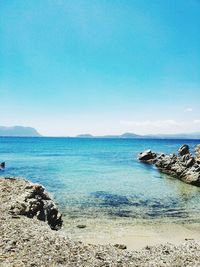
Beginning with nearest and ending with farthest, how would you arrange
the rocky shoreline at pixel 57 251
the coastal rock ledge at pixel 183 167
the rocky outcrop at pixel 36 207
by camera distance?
the rocky shoreline at pixel 57 251
the rocky outcrop at pixel 36 207
the coastal rock ledge at pixel 183 167

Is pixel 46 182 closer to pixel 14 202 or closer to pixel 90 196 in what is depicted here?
pixel 90 196

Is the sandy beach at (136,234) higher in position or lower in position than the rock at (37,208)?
lower

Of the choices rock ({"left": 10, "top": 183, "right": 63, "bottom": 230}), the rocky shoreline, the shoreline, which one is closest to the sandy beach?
the shoreline

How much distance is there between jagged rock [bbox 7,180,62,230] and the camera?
2225cm

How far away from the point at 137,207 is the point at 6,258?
2042 centimetres

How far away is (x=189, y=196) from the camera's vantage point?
40.5 meters

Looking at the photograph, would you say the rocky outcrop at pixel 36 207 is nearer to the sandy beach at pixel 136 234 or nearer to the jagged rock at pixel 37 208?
the jagged rock at pixel 37 208

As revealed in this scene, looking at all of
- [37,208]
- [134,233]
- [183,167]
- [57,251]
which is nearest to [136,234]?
[134,233]

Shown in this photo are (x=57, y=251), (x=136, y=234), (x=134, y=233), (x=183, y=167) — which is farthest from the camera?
(x=183, y=167)

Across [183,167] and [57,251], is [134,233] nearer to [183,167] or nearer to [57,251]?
[57,251]

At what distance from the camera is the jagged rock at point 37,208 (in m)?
22.2

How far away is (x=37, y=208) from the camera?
23.5 m

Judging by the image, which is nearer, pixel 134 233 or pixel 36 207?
pixel 36 207

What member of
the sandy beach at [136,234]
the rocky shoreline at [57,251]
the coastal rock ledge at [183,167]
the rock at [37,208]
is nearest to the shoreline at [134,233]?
the sandy beach at [136,234]
